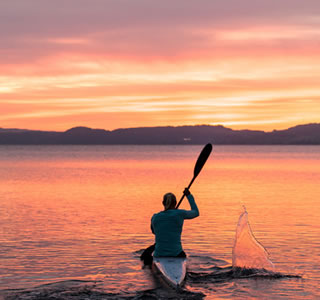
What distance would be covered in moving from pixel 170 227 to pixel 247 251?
12.3 ft

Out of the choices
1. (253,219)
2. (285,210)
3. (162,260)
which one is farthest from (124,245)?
(285,210)

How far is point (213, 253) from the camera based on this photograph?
1961cm

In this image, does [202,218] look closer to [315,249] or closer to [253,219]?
[253,219]

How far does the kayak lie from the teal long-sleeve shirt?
0.21 meters

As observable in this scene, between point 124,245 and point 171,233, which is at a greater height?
point 171,233

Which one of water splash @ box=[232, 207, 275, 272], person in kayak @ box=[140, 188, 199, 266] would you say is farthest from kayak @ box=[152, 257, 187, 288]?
water splash @ box=[232, 207, 275, 272]

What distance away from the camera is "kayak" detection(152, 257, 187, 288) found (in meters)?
14.3

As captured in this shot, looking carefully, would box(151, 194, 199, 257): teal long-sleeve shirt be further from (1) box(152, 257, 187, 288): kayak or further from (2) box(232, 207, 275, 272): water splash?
(2) box(232, 207, 275, 272): water splash

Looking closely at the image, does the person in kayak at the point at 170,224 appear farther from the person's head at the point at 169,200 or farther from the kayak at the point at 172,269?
the kayak at the point at 172,269

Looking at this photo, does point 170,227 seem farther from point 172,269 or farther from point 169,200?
point 172,269

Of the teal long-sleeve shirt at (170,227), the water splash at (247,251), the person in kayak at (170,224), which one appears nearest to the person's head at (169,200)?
the person in kayak at (170,224)

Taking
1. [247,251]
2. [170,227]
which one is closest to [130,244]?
[247,251]

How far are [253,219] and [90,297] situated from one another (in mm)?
16204

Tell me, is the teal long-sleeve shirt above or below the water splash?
above
